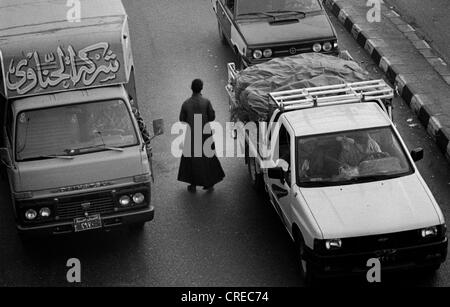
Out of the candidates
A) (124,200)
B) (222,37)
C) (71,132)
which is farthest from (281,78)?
(222,37)

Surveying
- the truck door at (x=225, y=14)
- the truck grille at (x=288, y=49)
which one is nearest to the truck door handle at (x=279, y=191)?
the truck grille at (x=288, y=49)

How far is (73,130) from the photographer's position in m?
10.7

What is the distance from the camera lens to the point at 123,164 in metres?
10.5

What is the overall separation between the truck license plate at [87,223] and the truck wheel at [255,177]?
2.45 m

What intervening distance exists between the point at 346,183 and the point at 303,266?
3.40 ft

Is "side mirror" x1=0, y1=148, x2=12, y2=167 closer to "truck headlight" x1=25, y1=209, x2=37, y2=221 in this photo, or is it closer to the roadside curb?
"truck headlight" x1=25, y1=209, x2=37, y2=221

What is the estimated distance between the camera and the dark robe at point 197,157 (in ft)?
39.0

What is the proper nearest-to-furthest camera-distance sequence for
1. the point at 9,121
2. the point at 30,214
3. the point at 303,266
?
the point at 303,266, the point at 30,214, the point at 9,121

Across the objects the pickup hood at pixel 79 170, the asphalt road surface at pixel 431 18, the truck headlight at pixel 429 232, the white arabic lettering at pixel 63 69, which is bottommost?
the asphalt road surface at pixel 431 18

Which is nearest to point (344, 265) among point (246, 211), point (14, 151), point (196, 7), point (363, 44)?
point (246, 211)

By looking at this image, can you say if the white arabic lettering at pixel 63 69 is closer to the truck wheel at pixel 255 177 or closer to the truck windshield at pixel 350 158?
the truck wheel at pixel 255 177

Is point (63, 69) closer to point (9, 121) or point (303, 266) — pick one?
point (9, 121)

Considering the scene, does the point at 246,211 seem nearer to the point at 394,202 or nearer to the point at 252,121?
the point at 252,121

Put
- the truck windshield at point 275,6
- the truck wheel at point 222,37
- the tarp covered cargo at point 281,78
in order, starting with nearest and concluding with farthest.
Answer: the tarp covered cargo at point 281,78, the truck windshield at point 275,6, the truck wheel at point 222,37
